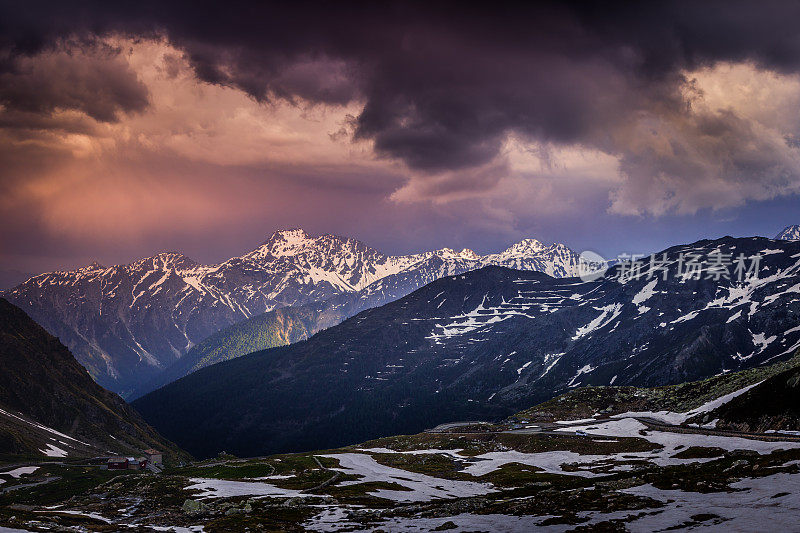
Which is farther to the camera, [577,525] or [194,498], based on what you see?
[194,498]

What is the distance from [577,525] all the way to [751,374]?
15559 cm

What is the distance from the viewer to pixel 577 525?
51375mm

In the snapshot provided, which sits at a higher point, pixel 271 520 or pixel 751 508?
pixel 751 508

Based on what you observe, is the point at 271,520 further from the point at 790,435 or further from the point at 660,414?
the point at 660,414

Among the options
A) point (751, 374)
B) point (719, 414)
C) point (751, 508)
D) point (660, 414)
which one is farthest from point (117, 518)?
point (751, 374)

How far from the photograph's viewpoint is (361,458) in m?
154

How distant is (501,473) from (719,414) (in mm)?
62833

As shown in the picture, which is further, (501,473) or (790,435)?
(501,473)

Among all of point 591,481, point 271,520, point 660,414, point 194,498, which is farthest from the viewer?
point 660,414

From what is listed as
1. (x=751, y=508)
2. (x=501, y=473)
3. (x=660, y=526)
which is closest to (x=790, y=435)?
(x=501, y=473)

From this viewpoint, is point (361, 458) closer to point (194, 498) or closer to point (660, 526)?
point (194, 498)

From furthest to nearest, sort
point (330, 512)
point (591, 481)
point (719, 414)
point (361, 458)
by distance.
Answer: point (361, 458) < point (719, 414) < point (591, 481) < point (330, 512)

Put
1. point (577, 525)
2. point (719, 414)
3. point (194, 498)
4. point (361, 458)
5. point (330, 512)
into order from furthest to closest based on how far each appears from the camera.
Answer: point (361, 458) → point (719, 414) → point (194, 498) → point (330, 512) → point (577, 525)

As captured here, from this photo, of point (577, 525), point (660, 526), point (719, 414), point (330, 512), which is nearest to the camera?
point (660, 526)
